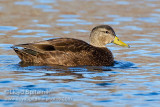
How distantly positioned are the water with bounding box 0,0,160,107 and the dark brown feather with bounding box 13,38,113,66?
0.91 ft

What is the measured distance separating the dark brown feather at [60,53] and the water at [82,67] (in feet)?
0.91

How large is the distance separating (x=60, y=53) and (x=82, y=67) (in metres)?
0.67

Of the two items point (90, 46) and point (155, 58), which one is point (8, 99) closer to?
point (90, 46)

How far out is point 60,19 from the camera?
18.0 metres

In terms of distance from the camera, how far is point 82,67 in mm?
10969

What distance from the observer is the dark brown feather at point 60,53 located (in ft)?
36.6

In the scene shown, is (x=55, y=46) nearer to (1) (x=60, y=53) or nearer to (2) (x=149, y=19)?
(1) (x=60, y=53)

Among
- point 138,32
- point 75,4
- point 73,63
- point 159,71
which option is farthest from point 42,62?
point 75,4

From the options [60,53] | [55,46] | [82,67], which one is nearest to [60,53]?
[60,53]

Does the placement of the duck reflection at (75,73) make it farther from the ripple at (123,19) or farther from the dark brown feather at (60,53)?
the ripple at (123,19)

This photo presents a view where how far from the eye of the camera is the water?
830 centimetres

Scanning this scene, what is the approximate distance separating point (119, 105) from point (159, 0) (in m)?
14.4

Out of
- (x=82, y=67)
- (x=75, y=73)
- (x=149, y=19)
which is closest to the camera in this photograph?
(x=75, y=73)

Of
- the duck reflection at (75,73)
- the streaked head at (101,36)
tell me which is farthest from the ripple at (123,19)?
the duck reflection at (75,73)
